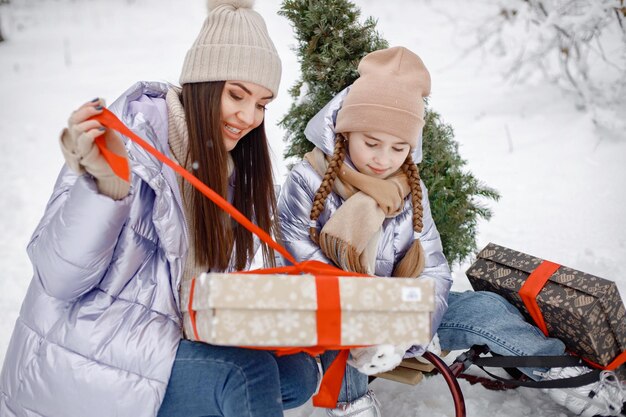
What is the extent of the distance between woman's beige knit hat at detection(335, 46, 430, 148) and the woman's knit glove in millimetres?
951

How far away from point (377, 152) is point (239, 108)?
1.82 ft

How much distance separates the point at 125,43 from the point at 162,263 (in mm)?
5648

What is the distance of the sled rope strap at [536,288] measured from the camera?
2248 millimetres

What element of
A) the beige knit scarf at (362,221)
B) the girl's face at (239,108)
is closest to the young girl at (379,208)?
the beige knit scarf at (362,221)

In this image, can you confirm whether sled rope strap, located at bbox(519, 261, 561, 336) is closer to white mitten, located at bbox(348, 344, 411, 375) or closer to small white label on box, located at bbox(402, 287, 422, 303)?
white mitten, located at bbox(348, 344, 411, 375)

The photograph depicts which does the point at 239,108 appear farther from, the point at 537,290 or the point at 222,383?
the point at 537,290

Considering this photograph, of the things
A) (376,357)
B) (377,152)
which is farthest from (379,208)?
(376,357)

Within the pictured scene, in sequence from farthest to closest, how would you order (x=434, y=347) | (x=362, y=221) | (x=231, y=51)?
(x=434, y=347)
(x=362, y=221)
(x=231, y=51)

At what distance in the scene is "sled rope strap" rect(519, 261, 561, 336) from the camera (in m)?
2.25

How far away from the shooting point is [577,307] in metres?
2.13

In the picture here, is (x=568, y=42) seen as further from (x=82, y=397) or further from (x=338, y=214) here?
(x=82, y=397)

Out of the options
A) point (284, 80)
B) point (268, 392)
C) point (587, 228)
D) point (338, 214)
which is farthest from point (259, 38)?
point (284, 80)

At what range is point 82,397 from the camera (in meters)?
1.59

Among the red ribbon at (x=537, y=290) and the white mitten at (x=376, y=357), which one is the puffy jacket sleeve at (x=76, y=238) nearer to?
the white mitten at (x=376, y=357)
